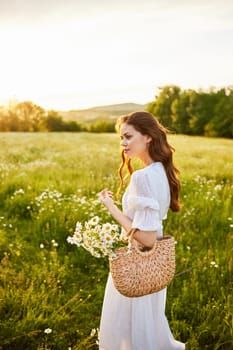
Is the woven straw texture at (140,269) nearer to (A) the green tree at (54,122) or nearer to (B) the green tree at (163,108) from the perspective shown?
(B) the green tree at (163,108)

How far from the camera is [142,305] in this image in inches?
130

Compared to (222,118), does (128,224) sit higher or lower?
lower

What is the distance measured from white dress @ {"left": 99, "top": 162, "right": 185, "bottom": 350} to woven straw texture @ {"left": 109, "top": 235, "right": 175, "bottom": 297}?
0.53ft

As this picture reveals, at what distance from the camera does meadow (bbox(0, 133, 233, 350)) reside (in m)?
4.15

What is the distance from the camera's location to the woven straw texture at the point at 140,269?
2900 mm

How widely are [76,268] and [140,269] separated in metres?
2.68

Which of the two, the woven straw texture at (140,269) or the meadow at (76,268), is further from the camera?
the meadow at (76,268)

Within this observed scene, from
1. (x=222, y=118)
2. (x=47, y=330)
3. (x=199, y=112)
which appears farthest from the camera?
(x=199, y=112)

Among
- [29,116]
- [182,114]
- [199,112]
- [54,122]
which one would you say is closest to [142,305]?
[182,114]

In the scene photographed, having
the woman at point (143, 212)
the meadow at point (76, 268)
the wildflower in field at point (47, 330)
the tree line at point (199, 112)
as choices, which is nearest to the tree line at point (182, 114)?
the tree line at point (199, 112)

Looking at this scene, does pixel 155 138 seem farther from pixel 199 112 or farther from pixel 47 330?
pixel 199 112

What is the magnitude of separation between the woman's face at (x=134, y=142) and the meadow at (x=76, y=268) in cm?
174

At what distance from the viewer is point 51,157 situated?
Result: 12.6 meters

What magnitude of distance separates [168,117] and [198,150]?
11.2 m
